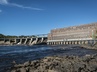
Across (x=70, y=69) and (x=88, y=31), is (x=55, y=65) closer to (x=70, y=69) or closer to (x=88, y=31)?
(x=70, y=69)

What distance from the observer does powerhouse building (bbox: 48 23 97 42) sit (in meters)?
124

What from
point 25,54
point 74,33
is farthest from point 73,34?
point 25,54

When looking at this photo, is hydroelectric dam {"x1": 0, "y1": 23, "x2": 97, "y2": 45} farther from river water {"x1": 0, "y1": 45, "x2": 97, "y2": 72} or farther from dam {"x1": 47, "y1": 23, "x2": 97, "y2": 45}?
river water {"x1": 0, "y1": 45, "x2": 97, "y2": 72}

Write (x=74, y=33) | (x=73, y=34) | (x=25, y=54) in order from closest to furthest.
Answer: (x=25, y=54) < (x=74, y=33) < (x=73, y=34)

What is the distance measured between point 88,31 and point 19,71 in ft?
376

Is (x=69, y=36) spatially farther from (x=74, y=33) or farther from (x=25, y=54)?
(x=25, y=54)

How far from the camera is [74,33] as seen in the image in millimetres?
142000

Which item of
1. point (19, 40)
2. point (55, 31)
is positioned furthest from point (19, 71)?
point (19, 40)

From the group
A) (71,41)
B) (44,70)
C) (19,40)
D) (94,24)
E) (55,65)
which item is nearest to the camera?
(44,70)

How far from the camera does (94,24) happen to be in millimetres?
123125

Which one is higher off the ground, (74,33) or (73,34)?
(74,33)

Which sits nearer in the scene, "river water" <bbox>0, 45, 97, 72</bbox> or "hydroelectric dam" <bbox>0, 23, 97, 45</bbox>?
"river water" <bbox>0, 45, 97, 72</bbox>

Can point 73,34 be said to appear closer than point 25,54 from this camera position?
No

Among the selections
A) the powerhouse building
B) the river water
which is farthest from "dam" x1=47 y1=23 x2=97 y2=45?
the river water
